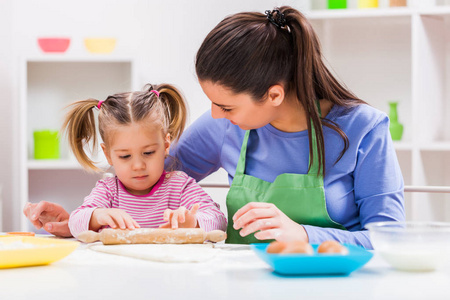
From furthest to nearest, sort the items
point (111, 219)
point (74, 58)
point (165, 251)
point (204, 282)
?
point (74, 58), point (111, 219), point (165, 251), point (204, 282)

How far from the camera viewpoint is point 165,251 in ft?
4.11

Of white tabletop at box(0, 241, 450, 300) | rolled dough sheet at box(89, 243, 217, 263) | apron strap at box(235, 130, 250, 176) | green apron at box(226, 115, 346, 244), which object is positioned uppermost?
apron strap at box(235, 130, 250, 176)

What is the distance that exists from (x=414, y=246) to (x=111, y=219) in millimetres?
716

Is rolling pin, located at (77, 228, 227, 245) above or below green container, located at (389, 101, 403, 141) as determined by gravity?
below

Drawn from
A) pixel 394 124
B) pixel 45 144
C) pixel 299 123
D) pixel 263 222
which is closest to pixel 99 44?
pixel 45 144

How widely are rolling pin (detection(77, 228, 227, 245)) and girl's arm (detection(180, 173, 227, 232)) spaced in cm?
17

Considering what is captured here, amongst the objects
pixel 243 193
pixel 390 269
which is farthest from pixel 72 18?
pixel 390 269

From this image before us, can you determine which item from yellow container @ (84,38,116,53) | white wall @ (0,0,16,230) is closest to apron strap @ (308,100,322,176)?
yellow container @ (84,38,116,53)

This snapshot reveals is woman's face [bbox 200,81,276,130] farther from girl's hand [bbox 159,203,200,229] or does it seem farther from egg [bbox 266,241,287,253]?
egg [bbox 266,241,287,253]

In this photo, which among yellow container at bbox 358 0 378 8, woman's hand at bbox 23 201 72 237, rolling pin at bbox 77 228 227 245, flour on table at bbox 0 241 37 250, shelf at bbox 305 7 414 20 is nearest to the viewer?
flour on table at bbox 0 241 37 250

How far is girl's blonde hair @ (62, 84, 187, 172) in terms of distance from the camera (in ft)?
5.77

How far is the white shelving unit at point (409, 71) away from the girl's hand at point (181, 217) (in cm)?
164

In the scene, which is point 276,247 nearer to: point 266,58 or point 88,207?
point 266,58

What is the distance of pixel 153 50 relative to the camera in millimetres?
3615
